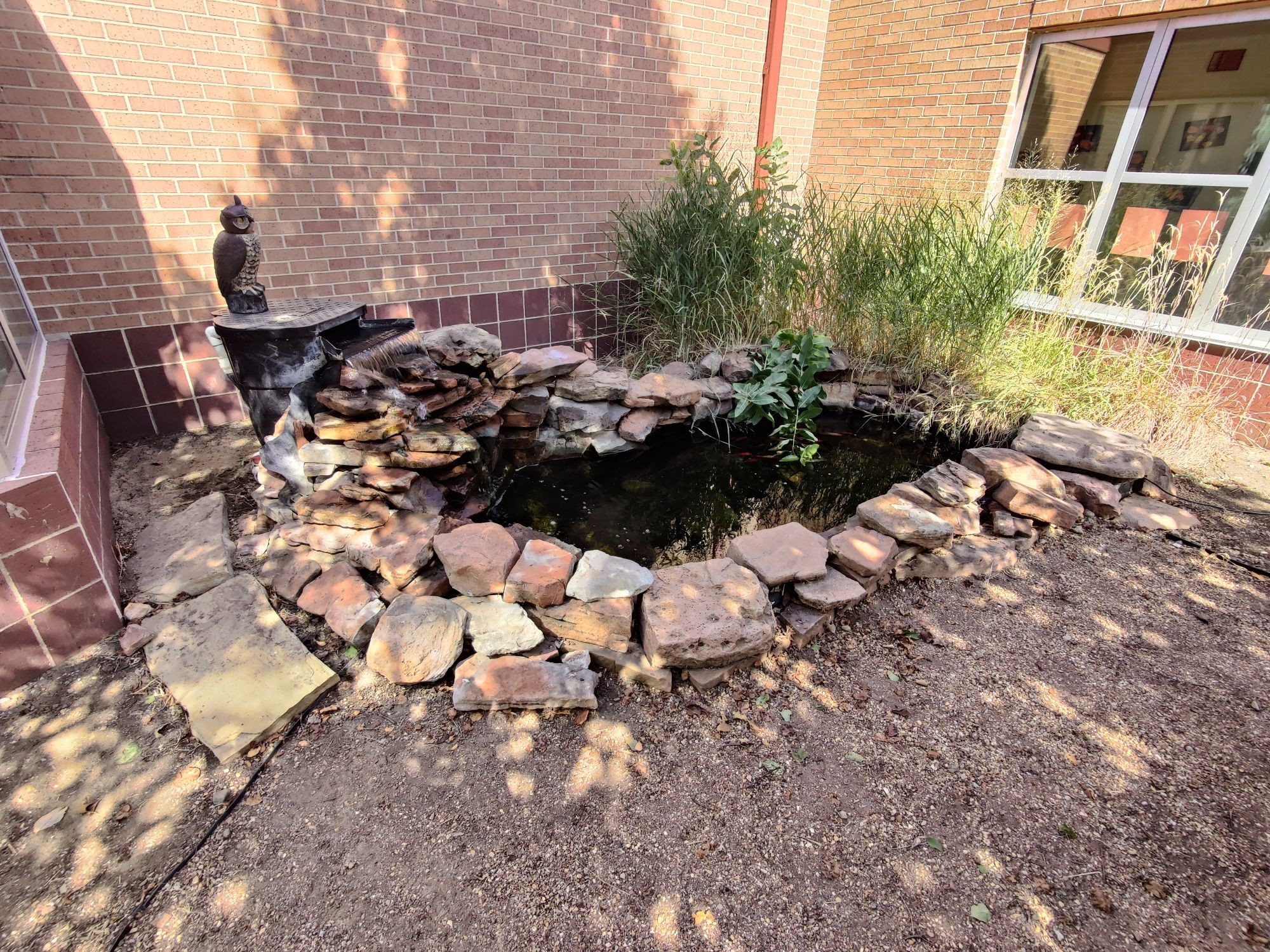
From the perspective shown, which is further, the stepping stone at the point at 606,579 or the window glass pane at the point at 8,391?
the stepping stone at the point at 606,579

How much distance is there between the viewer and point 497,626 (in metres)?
2.08

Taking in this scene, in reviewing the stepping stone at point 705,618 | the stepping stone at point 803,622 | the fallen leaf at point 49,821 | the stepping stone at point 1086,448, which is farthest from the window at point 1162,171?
the fallen leaf at point 49,821

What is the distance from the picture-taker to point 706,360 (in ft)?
13.6

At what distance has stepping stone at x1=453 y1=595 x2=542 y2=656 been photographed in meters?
2.03

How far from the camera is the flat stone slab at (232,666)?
1.76 m

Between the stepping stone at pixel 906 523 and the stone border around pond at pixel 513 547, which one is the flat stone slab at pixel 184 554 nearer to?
the stone border around pond at pixel 513 547

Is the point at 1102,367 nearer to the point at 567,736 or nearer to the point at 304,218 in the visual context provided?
the point at 567,736

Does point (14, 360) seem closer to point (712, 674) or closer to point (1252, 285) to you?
point (712, 674)

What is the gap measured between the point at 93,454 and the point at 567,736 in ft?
7.92

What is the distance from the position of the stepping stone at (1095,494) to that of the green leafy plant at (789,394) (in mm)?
1236

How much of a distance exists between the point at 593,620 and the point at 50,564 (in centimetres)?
162

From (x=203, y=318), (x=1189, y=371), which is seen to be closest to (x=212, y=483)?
(x=203, y=318)

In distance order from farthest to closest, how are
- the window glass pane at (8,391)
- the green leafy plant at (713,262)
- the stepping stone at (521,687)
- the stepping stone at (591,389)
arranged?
the green leafy plant at (713,262) → the stepping stone at (591,389) → the window glass pane at (8,391) → the stepping stone at (521,687)

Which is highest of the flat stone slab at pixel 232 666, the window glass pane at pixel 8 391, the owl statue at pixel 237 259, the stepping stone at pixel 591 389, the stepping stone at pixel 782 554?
the owl statue at pixel 237 259
